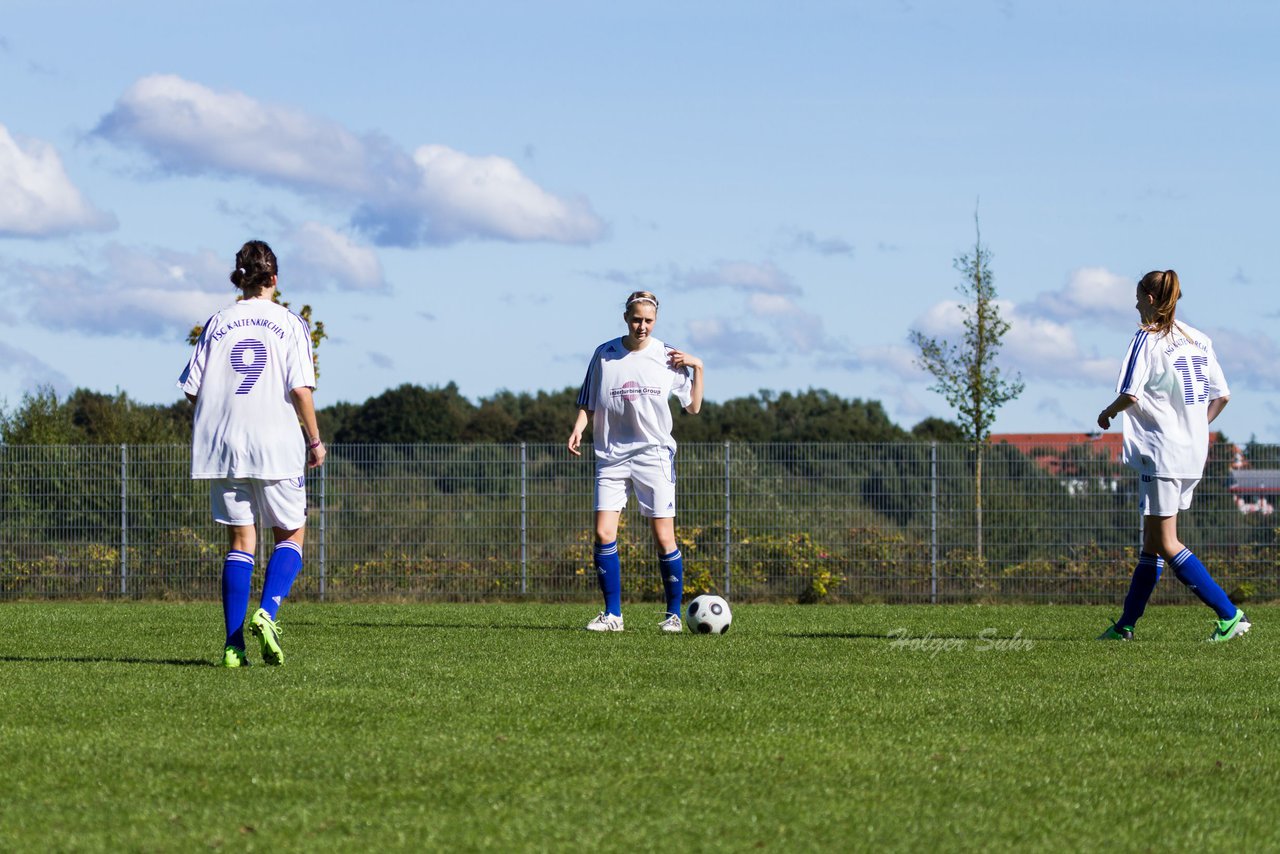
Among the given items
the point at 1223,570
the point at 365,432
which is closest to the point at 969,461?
the point at 1223,570

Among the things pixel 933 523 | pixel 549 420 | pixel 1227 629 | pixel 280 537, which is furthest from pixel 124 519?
pixel 549 420

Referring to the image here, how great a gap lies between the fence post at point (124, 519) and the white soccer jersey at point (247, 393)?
1023 centimetres

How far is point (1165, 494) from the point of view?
8.61 m

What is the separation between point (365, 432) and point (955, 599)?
5057cm

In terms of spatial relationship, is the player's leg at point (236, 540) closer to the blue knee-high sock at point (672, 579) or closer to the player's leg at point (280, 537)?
the player's leg at point (280, 537)

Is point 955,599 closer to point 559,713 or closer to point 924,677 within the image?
point 924,677

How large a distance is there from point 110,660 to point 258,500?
117 cm

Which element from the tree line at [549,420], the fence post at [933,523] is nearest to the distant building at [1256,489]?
the fence post at [933,523]

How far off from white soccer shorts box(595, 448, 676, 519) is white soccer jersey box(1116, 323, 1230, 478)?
281 centimetres

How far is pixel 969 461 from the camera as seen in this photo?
1587 cm

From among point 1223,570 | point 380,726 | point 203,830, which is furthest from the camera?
point 1223,570

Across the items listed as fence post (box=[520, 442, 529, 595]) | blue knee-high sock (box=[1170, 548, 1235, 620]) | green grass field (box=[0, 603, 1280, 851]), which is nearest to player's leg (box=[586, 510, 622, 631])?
green grass field (box=[0, 603, 1280, 851])

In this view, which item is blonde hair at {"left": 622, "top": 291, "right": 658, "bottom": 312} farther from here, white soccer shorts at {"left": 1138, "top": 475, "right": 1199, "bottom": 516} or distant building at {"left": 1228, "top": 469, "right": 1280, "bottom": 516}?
distant building at {"left": 1228, "top": 469, "right": 1280, "bottom": 516}

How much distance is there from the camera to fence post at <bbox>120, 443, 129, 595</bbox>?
657 inches
